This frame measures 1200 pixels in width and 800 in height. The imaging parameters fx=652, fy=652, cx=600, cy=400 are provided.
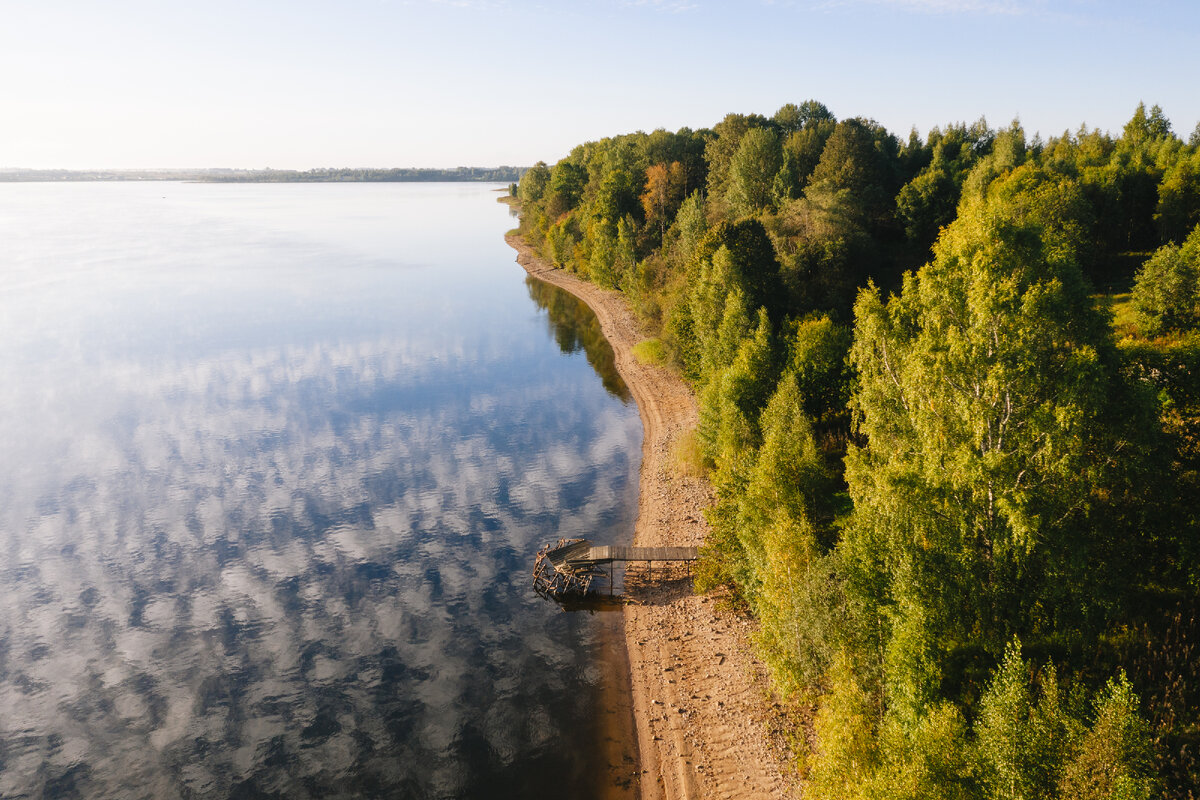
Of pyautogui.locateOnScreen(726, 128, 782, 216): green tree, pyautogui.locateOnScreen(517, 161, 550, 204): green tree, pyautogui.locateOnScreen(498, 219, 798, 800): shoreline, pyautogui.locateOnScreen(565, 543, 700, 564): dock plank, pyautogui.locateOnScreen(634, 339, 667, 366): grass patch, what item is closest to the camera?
pyautogui.locateOnScreen(498, 219, 798, 800): shoreline

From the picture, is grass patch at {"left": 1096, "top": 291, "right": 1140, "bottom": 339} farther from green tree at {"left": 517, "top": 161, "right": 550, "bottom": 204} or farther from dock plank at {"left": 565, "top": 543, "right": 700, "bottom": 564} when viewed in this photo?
green tree at {"left": 517, "top": 161, "right": 550, "bottom": 204}

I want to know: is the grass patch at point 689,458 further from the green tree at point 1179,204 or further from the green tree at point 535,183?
the green tree at point 535,183

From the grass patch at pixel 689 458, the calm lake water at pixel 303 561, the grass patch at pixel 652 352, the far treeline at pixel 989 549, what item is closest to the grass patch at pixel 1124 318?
A: the far treeline at pixel 989 549

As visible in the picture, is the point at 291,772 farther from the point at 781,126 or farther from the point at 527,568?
the point at 781,126

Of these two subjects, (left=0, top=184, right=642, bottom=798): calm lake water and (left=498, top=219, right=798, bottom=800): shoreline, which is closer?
(left=498, top=219, right=798, bottom=800): shoreline

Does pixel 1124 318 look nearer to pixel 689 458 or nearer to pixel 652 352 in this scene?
pixel 689 458

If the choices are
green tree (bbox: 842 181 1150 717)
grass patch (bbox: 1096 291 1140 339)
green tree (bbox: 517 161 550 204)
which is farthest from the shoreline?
green tree (bbox: 517 161 550 204)

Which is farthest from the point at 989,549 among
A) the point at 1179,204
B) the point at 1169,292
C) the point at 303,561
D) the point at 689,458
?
the point at 1179,204
